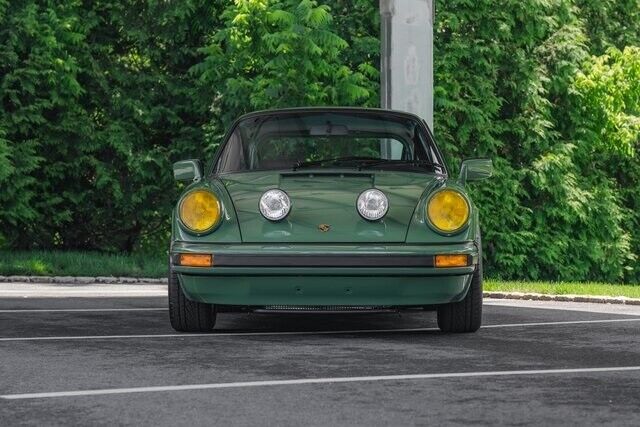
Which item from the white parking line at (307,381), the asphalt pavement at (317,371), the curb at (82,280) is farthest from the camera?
the curb at (82,280)

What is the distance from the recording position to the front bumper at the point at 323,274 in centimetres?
916

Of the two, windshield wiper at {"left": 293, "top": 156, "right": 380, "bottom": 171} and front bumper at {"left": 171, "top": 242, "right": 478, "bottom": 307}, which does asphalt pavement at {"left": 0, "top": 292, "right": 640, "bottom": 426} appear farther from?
windshield wiper at {"left": 293, "top": 156, "right": 380, "bottom": 171}

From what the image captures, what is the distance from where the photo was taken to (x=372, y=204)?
9.37 meters

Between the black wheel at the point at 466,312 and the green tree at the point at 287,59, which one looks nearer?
the black wheel at the point at 466,312

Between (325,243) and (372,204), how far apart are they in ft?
1.33

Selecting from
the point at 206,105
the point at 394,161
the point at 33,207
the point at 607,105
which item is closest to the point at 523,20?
the point at 607,105

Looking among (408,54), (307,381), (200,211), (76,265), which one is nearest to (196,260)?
(200,211)

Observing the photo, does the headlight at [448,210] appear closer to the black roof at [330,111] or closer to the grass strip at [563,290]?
the black roof at [330,111]

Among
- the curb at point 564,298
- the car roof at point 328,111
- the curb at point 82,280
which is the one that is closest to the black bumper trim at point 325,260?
the car roof at point 328,111

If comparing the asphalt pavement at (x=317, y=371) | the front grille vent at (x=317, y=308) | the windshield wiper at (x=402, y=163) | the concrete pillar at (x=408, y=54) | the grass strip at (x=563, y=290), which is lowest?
the grass strip at (x=563, y=290)

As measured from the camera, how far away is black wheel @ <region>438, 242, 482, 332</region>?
32.3ft

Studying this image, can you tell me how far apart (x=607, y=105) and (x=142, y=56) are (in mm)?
8527

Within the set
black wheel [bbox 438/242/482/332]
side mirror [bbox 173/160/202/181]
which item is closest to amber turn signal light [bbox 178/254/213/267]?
side mirror [bbox 173/160/202/181]

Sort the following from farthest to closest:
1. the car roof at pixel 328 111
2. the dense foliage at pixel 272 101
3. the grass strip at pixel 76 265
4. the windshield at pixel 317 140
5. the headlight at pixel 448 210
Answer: the dense foliage at pixel 272 101, the grass strip at pixel 76 265, the car roof at pixel 328 111, the windshield at pixel 317 140, the headlight at pixel 448 210
